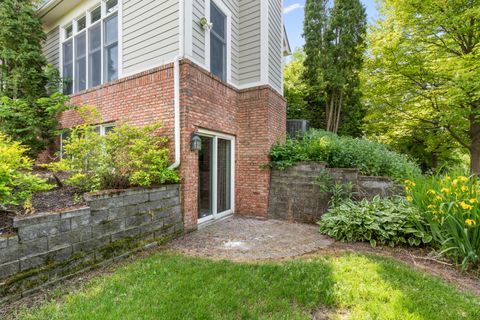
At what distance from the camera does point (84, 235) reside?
3.06m

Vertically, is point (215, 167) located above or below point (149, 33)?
below

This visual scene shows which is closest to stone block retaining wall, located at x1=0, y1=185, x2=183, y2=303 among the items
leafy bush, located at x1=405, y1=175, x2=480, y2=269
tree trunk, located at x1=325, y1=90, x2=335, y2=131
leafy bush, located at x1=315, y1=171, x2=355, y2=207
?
leafy bush, located at x1=315, y1=171, x2=355, y2=207

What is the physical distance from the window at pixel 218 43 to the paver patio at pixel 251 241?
3.65 m

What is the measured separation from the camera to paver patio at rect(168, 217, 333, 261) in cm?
372

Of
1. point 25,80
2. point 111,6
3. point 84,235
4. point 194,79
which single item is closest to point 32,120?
point 25,80

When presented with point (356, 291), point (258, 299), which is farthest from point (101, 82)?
point (356, 291)

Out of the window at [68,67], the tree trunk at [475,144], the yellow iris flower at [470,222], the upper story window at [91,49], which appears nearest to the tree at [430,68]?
the tree trunk at [475,144]

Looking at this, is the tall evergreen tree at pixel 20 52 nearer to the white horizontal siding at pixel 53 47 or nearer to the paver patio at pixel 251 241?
the white horizontal siding at pixel 53 47

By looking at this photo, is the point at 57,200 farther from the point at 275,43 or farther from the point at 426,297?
the point at 275,43

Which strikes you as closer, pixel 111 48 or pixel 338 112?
pixel 111 48

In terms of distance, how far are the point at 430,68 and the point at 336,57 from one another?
4399mm

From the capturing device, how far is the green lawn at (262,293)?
222cm

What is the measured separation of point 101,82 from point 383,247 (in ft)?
24.2

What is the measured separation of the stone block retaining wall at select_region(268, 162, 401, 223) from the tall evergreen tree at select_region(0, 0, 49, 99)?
7.60 m
